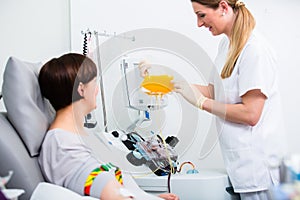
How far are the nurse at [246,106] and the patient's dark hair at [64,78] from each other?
1.76 ft

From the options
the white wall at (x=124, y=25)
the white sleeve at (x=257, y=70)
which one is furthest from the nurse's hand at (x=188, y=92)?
the white wall at (x=124, y=25)

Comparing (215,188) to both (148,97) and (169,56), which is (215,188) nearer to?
(148,97)

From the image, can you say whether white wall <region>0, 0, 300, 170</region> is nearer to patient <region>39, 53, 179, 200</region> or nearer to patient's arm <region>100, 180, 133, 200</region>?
patient <region>39, 53, 179, 200</region>

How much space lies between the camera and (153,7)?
2.42m

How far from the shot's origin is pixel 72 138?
51.6 inches

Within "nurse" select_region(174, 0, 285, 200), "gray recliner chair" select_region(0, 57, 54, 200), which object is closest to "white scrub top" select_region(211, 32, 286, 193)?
"nurse" select_region(174, 0, 285, 200)

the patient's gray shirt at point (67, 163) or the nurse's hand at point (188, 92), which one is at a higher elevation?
the nurse's hand at point (188, 92)

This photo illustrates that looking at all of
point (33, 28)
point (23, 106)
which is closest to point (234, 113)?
point (23, 106)

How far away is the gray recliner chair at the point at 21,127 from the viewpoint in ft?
3.91

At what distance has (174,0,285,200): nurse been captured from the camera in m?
Result: 1.50

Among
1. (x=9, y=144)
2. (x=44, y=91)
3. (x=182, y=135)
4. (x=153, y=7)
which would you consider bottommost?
(x=182, y=135)

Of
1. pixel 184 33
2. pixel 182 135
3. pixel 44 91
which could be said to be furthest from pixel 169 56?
pixel 44 91

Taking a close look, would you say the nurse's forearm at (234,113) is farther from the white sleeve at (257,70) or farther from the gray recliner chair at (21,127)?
the gray recliner chair at (21,127)

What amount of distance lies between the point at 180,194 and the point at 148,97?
449mm
